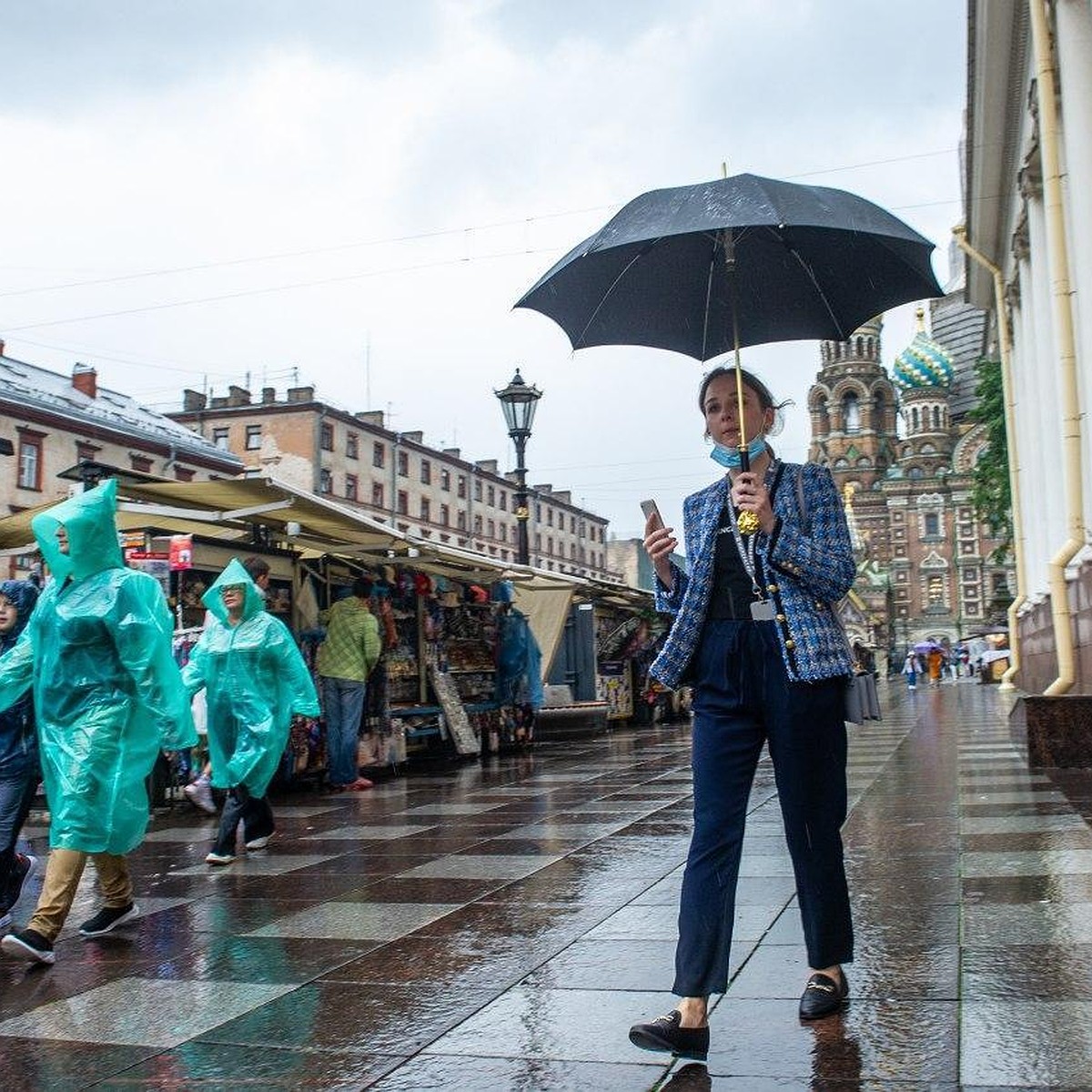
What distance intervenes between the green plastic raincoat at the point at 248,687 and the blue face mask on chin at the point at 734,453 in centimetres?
438

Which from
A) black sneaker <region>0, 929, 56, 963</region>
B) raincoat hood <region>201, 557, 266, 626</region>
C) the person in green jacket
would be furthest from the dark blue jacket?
the person in green jacket

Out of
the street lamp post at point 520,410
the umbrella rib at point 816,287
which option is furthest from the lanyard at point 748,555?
the street lamp post at point 520,410

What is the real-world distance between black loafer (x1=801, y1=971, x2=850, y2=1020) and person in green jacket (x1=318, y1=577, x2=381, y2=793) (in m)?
8.54

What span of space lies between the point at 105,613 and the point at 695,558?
274 centimetres

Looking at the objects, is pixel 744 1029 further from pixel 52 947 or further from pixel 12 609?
pixel 12 609

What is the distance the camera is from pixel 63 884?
16.0ft

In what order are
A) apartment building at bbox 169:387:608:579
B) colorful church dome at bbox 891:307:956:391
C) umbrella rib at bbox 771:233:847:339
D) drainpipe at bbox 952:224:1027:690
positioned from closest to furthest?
umbrella rib at bbox 771:233:847:339, drainpipe at bbox 952:224:1027:690, apartment building at bbox 169:387:608:579, colorful church dome at bbox 891:307:956:391

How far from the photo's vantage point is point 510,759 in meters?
15.1

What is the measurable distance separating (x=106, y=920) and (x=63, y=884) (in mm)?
516

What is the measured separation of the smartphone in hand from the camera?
12.1ft

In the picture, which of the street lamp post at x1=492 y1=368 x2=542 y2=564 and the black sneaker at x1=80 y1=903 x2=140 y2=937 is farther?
the street lamp post at x1=492 y1=368 x2=542 y2=564

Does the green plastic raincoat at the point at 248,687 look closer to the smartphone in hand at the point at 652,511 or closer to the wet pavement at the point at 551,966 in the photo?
the wet pavement at the point at 551,966

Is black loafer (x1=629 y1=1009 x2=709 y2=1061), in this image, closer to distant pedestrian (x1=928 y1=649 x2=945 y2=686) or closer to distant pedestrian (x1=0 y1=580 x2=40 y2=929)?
distant pedestrian (x1=0 y1=580 x2=40 y2=929)

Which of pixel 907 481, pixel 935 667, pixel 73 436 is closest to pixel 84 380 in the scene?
pixel 73 436
